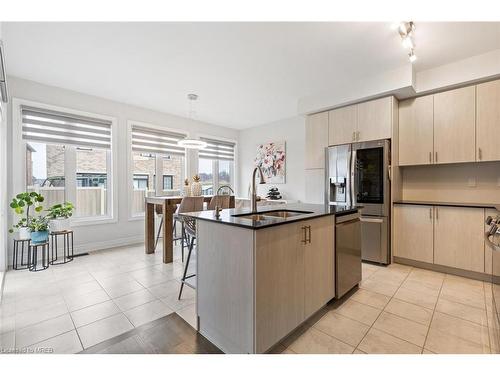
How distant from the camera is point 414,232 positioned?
3.10 meters

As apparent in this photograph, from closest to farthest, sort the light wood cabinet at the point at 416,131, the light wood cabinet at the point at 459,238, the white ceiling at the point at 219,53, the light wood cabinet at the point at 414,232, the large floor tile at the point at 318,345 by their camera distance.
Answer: the large floor tile at the point at 318,345 < the white ceiling at the point at 219,53 < the light wood cabinet at the point at 459,238 < the light wood cabinet at the point at 414,232 < the light wood cabinet at the point at 416,131

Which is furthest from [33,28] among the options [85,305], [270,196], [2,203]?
[270,196]

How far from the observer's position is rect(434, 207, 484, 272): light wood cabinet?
267 cm

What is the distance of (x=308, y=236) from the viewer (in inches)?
68.7

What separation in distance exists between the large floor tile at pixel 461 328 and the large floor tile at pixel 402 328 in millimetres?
137

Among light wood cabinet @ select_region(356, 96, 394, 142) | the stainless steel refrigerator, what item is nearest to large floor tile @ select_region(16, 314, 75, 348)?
the stainless steel refrigerator

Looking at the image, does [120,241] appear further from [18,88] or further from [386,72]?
[386,72]

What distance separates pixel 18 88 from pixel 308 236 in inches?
167

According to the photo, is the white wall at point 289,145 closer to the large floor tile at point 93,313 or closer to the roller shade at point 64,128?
the roller shade at point 64,128

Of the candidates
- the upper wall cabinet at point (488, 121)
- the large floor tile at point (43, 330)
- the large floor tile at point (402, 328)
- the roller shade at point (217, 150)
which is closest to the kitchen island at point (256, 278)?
the large floor tile at point (402, 328)

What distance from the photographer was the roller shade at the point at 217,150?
5.72 m

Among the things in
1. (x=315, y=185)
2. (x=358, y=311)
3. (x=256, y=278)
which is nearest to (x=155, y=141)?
(x=315, y=185)

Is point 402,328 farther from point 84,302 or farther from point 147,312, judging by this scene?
point 84,302

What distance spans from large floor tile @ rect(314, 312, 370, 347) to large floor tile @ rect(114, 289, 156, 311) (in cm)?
157
